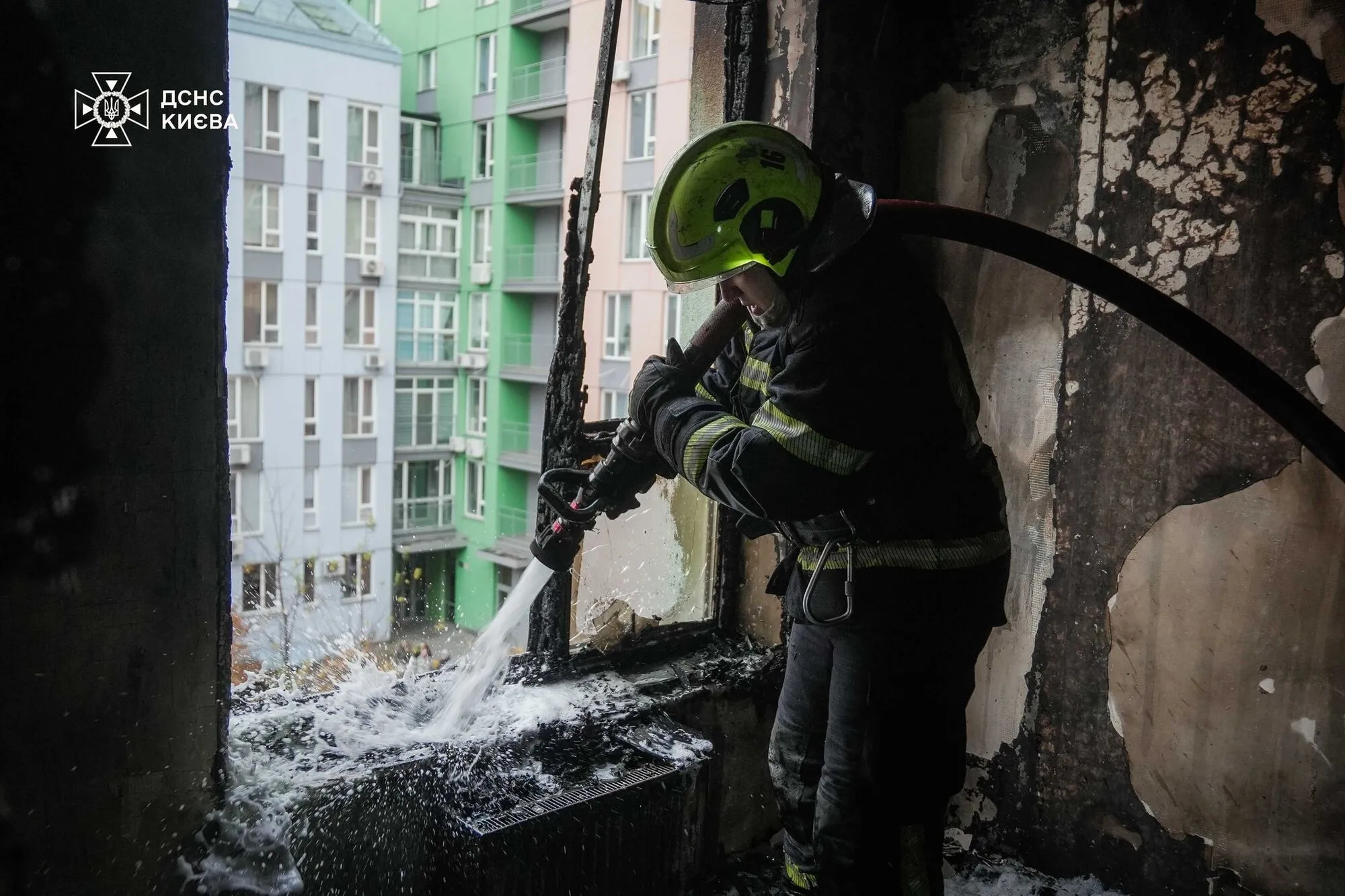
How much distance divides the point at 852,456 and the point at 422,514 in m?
10.7

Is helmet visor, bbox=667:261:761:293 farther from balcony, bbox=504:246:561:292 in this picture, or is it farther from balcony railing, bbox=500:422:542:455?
balcony railing, bbox=500:422:542:455

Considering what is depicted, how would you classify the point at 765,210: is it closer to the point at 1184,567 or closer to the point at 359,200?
the point at 1184,567

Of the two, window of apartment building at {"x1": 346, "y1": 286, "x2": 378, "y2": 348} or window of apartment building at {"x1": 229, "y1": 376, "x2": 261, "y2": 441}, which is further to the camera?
window of apartment building at {"x1": 346, "y1": 286, "x2": 378, "y2": 348}

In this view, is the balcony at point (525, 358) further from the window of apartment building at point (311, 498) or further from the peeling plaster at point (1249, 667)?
the peeling plaster at point (1249, 667)

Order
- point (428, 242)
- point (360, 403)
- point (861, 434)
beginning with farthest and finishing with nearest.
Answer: point (428, 242), point (360, 403), point (861, 434)

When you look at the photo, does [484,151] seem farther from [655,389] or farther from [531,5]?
[655,389]

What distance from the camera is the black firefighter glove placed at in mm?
2107

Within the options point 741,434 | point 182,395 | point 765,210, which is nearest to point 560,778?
point 741,434

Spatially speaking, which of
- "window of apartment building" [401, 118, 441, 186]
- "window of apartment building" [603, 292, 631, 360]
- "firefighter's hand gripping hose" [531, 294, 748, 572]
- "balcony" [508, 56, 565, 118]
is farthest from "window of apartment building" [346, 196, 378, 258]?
"firefighter's hand gripping hose" [531, 294, 748, 572]

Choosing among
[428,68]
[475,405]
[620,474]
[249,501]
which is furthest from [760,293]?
[428,68]

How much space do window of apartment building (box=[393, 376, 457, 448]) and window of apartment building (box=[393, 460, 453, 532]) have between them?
0.42m

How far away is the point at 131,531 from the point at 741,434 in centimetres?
121

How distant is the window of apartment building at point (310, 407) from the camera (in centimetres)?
852

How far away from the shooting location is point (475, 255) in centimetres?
1165
